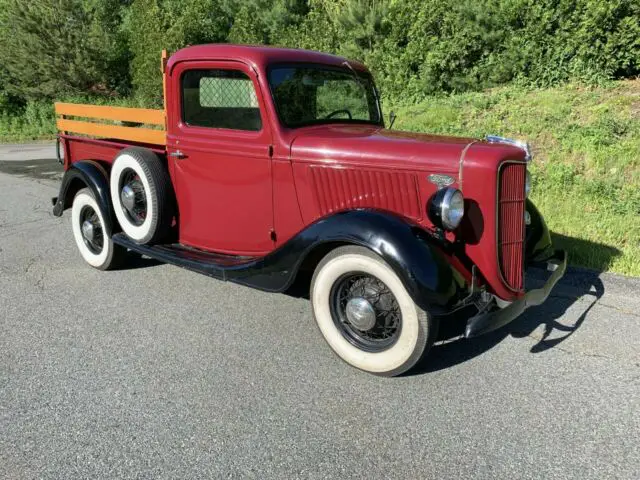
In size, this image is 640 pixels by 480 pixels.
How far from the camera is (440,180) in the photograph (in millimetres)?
3037

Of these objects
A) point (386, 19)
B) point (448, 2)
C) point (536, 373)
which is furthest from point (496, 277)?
point (386, 19)

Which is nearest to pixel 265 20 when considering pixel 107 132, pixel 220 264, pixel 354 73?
pixel 107 132

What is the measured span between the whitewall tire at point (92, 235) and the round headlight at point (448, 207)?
2958 millimetres

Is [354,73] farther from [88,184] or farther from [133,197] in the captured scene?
[88,184]

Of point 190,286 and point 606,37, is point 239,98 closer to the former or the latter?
point 190,286

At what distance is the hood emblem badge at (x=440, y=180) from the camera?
3016 mm

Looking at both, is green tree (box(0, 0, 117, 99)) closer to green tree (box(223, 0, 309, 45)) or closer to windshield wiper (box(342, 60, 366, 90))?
green tree (box(223, 0, 309, 45))

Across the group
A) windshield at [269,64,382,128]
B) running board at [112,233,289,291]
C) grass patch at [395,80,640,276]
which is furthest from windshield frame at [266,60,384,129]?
grass patch at [395,80,640,276]

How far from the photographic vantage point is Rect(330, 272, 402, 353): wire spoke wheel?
2.99 m

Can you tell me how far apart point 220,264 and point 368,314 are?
3.97 ft

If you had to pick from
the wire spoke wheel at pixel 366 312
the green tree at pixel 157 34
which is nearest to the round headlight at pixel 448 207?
the wire spoke wheel at pixel 366 312

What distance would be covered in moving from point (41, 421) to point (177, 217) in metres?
1.92

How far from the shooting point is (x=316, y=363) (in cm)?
315

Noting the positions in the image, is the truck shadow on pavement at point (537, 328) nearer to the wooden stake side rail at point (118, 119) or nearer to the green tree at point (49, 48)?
the wooden stake side rail at point (118, 119)
